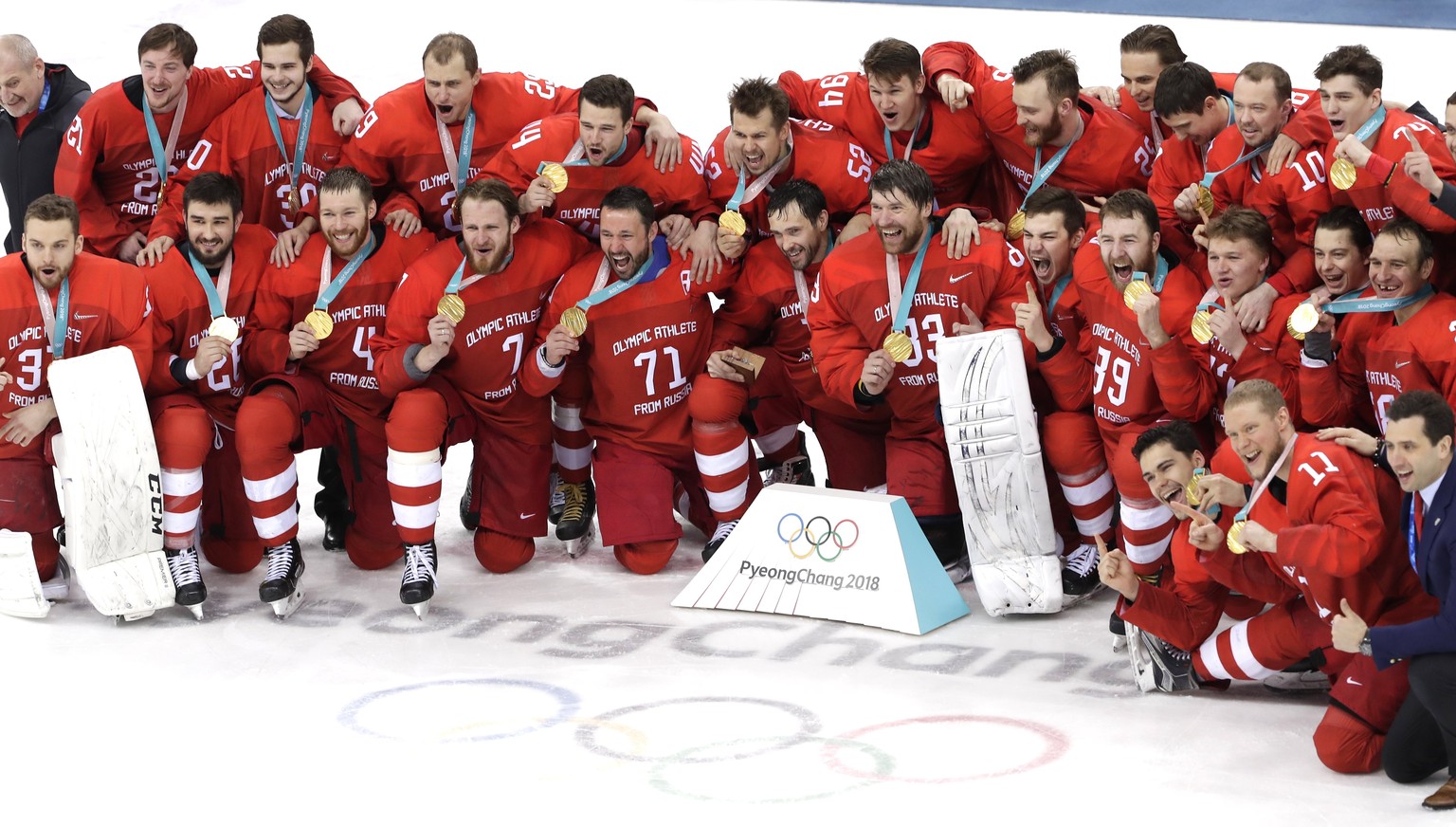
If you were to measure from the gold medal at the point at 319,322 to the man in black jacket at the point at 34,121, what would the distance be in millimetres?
1528

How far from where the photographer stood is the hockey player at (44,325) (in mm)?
5094

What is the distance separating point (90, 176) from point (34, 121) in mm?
601

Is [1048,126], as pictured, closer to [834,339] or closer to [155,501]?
[834,339]

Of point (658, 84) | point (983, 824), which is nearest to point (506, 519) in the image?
point (983, 824)

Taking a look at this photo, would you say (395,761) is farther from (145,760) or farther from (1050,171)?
(1050,171)

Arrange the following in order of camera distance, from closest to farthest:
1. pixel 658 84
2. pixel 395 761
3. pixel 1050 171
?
pixel 395 761 < pixel 1050 171 < pixel 658 84

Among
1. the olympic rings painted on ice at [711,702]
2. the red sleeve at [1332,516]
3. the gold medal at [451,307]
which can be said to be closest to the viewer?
the red sleeve at [1332,516]

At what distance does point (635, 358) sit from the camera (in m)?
5.50

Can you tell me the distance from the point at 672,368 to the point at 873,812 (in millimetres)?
2216

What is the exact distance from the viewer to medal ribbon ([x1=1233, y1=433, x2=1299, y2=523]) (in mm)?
3886

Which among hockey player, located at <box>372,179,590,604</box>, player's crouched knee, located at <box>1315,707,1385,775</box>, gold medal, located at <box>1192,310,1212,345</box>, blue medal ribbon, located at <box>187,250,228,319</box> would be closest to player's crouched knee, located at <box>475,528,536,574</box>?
hockey player, located at <box>372,179,590,604</box>

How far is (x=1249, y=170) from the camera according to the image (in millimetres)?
4891

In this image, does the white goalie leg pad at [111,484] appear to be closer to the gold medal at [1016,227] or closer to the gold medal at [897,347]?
the gold medal at [897,347]

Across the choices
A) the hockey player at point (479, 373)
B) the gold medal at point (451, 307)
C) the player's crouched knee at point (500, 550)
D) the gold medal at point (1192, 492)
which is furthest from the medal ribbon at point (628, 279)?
the gold medal at point (1192, 492)
